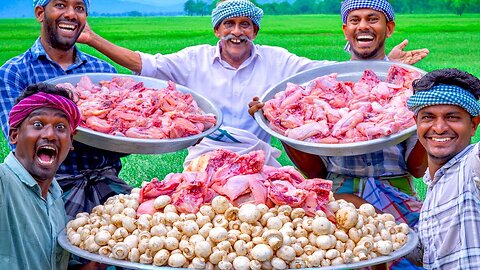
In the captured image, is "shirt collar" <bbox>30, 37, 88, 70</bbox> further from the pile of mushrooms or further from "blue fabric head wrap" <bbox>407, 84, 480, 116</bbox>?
"blue fabric head wrap" <bbox>407, 84, 480, 116</bbox>

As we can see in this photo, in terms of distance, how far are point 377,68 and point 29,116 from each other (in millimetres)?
2284

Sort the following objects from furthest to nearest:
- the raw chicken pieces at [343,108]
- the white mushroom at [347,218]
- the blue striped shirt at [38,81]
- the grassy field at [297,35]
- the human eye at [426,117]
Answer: the grassy field at [297,35] → the blue striped shirt at [38,81] → the raw chicken pieces at [343,108] → the human eye at [426,117] → the white mushroom at [347,218]

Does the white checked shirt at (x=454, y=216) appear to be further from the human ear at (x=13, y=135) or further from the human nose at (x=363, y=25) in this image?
the human ear at (x=13, y=135)

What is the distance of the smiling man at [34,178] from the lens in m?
3.09

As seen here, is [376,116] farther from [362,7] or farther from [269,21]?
[269,21]

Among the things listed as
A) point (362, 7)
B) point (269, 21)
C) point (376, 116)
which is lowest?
point (269, 21)

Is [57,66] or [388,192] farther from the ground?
[57,66]

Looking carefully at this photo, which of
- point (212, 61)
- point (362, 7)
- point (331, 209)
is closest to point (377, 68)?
point (362, 7)

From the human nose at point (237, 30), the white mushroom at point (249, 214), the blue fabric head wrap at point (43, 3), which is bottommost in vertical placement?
the white mushroom at point (249, 214)

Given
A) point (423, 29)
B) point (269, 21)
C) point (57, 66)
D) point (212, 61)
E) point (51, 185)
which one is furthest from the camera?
point (269, 21)

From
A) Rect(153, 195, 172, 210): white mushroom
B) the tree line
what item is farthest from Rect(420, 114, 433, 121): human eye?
the tree line

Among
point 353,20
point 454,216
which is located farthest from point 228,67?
point 454,216

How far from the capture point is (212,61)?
5160 mm

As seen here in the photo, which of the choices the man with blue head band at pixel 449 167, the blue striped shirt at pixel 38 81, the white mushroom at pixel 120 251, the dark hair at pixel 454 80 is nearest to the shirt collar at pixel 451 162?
the man with blue head band at pixel 449 167
